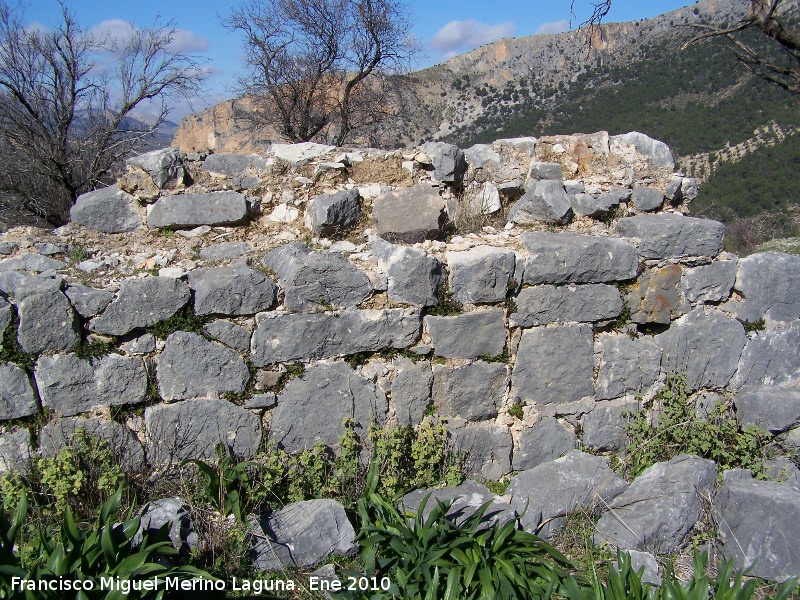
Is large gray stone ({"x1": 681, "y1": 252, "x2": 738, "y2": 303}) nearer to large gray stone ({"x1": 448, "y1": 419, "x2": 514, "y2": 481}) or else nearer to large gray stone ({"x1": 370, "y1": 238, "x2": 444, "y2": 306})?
large gray stone ({"x1": 448, "y1": 419, "x2": 514, "y2": 481})

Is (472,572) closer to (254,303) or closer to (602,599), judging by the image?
(602,599)

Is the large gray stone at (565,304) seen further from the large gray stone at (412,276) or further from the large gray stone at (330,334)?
the large gray stone at (330,334)

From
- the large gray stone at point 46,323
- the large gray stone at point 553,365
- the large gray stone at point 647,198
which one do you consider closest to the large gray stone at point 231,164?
the large gray stone at point 46,323

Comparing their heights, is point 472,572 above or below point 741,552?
above

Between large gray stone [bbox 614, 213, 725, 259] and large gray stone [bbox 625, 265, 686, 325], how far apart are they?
11cm

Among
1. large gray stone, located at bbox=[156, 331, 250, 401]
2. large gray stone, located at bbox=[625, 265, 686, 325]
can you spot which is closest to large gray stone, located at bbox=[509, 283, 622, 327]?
large gray stone, located at bbox=[625, 265, 686, 325]

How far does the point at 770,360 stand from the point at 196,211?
12.7 feet

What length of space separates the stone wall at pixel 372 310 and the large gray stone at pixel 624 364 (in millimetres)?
12

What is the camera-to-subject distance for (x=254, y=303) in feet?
10.4

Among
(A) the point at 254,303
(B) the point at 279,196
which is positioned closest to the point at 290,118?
(B) the point at 279,196

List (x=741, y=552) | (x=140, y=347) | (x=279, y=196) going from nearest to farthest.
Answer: (x=741, y=552) < (x=140, y=347) < (x=279, y=196)

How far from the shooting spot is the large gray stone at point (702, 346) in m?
3.71

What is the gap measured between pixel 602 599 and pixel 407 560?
0.85 metres

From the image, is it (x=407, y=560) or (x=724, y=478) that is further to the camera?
(x=724, y=478)
